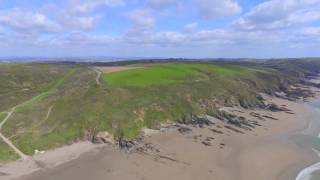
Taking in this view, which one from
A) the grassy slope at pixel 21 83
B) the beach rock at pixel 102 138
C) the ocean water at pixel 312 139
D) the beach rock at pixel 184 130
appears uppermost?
the grassy slope at pixel 21 83

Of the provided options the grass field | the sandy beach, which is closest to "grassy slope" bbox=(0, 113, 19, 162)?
the grass field

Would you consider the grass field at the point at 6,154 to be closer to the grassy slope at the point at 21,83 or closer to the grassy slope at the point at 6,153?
the grassy slope at the point at 6,153

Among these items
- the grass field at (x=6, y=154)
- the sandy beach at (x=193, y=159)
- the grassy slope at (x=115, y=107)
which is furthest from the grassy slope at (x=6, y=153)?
the sandy beach at (x=193, y=159)

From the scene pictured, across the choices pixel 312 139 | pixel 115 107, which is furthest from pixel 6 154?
pixel 312 139

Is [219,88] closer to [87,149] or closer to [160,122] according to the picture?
[160,122]

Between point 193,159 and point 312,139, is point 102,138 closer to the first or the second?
point 193,159

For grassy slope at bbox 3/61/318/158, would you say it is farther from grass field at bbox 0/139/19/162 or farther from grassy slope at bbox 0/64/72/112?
grassy slope at bbox 0/64/72/112
